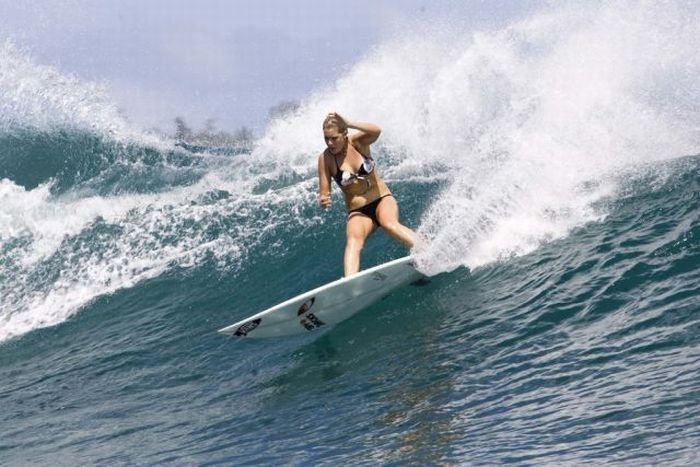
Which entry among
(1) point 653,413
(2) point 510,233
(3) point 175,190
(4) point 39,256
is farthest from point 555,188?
(4) point 39,256

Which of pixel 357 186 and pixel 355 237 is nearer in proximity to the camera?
pixel 355 237

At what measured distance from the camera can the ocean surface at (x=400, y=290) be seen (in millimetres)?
5699

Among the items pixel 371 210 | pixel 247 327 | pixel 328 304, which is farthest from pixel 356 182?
pixel 247 327

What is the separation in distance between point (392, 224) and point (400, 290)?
675 millimetres

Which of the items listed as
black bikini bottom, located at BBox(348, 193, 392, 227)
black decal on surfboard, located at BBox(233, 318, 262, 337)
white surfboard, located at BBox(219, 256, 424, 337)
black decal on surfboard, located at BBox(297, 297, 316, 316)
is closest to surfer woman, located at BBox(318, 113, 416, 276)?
black bikini bottom, located at BBox(348, 193, 392, 227)

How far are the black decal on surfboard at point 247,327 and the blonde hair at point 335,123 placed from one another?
1811 mm

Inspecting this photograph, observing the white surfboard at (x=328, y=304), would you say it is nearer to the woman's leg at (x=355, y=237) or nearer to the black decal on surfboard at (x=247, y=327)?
the black decal on surfboard at (x=247, y=327)

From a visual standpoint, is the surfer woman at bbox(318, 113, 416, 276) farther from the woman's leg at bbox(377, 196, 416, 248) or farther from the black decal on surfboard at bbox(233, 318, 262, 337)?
the black decal on surfboard at bbox(233, 318, 262, 337)

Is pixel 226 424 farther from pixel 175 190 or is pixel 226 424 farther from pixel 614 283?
pixel 175 190

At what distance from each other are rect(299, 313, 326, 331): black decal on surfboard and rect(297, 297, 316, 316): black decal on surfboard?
84 millimetres

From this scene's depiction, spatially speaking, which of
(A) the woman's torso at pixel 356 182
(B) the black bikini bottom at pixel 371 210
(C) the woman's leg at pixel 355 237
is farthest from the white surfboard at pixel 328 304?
(A) the woman's torso at pixel 356 182

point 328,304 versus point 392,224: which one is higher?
point 392,224

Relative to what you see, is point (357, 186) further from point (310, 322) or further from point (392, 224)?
point (310, 322)

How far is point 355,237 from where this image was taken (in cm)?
827
